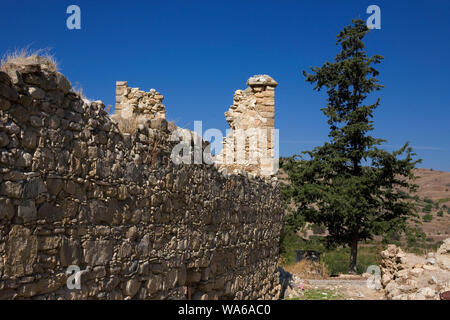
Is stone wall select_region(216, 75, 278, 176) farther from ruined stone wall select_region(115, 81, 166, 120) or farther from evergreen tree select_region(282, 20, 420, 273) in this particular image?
evergreen tree select_region(282, 20, 420, 273)

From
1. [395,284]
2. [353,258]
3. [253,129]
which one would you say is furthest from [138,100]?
[353,258]

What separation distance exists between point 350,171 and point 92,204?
57.6ft

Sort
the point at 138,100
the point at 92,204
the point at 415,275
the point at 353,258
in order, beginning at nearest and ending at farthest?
the point at 92,204 < the point at 138,100 < the point at 415,275 < the point at 353,258

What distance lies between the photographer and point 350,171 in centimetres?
2009

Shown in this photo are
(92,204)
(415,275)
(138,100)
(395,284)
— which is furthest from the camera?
Answer: (395,284)

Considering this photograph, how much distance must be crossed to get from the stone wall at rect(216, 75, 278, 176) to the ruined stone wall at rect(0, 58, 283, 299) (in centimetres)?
384

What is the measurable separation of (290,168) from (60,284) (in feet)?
57.3

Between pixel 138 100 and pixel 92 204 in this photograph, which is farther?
pixel 138 100

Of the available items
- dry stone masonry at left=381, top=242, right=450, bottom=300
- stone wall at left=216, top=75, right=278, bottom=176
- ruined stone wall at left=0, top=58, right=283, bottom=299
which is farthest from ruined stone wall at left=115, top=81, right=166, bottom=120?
dry stone masonry at left=381, top=242, right=450, bottom=300

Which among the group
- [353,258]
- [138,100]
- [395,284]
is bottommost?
[353,258]

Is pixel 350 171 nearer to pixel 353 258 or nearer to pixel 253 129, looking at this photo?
pixel 353 258

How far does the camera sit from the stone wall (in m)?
10.4
